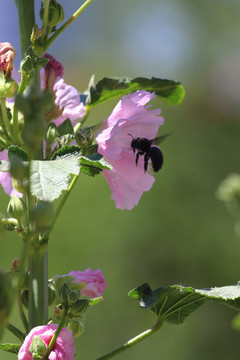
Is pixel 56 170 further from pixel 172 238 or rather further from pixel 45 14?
pixel 172 238

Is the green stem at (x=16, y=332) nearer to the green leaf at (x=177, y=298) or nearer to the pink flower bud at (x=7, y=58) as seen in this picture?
the green leaf at (x=177, y=298)

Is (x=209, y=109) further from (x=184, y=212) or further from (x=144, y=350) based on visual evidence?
(x=144, y=350)

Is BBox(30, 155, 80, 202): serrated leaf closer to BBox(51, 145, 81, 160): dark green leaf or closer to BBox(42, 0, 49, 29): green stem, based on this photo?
BBox(51, 145, 81, 160): dark green leaf

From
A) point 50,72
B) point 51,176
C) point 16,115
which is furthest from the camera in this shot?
point 50,72

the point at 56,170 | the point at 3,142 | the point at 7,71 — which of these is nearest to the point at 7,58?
the point at 7,71

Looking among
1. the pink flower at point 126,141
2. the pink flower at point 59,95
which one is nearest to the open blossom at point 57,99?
the pink flower at point 59,95

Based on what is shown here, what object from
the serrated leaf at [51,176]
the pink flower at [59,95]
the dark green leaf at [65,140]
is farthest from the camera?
the pink flower at [59,95]

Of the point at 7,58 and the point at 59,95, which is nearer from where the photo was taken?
the point at 7,58
